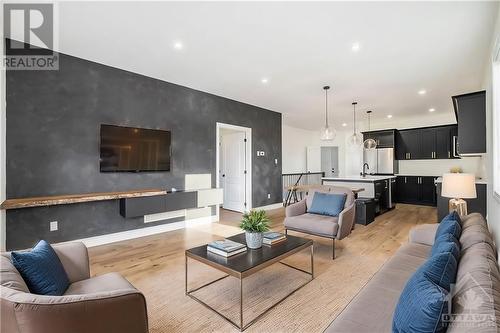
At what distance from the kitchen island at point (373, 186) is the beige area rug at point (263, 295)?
2.71 m

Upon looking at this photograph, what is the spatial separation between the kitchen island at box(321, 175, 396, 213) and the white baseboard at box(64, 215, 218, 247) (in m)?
3.00

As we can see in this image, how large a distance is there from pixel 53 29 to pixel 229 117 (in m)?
3.40

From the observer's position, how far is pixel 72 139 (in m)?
3.62

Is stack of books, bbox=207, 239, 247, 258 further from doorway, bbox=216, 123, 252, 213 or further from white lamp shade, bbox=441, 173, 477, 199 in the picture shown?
doorway, bbox=216, 123, 252, 213

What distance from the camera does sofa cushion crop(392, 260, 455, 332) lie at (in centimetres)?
93

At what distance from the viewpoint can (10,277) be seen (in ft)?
4.13

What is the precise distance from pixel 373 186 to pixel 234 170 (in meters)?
3.34

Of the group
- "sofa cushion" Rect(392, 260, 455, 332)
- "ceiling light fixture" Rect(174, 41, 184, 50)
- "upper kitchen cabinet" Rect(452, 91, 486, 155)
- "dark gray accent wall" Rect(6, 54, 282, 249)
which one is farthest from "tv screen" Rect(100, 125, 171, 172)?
"upper kitchen cabinet" Rect(452, 91, 486, 155)

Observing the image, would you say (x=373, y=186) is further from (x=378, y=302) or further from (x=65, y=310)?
(x=65, y=310)

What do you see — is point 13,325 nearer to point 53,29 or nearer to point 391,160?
point 53,29

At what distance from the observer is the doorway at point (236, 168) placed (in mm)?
6305

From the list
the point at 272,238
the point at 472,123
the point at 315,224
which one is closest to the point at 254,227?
the point at 272,238

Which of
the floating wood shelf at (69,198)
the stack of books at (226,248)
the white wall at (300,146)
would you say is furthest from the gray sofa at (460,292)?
the white wall at (300,146)

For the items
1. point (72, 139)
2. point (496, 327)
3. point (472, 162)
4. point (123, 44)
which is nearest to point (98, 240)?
point (72, 139)
